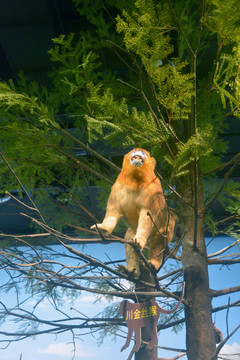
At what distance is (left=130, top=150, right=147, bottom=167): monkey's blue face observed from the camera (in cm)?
129

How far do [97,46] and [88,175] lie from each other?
77 centimetres

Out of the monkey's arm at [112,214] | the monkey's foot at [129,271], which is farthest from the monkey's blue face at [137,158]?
the monkey's foot at [129,271]

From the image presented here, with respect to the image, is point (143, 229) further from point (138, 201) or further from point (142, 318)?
point (142, 318)

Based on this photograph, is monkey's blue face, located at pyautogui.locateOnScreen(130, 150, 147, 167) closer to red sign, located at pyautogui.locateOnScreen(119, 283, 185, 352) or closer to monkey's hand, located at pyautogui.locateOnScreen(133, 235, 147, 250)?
monkey's hand, located at pyautogui.locateOnScreen(133, 235, 147, 250)

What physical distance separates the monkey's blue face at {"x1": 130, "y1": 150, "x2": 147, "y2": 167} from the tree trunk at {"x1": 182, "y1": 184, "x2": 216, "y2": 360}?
1.25 feet

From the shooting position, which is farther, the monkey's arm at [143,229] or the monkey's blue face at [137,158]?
the monkey's blue face at [137,158]

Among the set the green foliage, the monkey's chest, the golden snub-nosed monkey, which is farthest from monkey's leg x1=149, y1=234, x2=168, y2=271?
the green foliage

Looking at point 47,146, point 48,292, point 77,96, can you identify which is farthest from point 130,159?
point 48,292

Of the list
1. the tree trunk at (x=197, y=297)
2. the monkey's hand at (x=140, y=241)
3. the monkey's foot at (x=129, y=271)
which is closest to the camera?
the monkey's hand at (x=140, y=241)

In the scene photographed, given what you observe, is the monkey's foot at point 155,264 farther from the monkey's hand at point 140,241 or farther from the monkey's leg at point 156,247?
the monkey's hand at point 140,241

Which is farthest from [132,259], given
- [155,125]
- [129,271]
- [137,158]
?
[155,125]

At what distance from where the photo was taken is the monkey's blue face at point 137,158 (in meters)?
1.29

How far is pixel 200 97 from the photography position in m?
1.95

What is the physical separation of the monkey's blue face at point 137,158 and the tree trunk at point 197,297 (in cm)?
38
